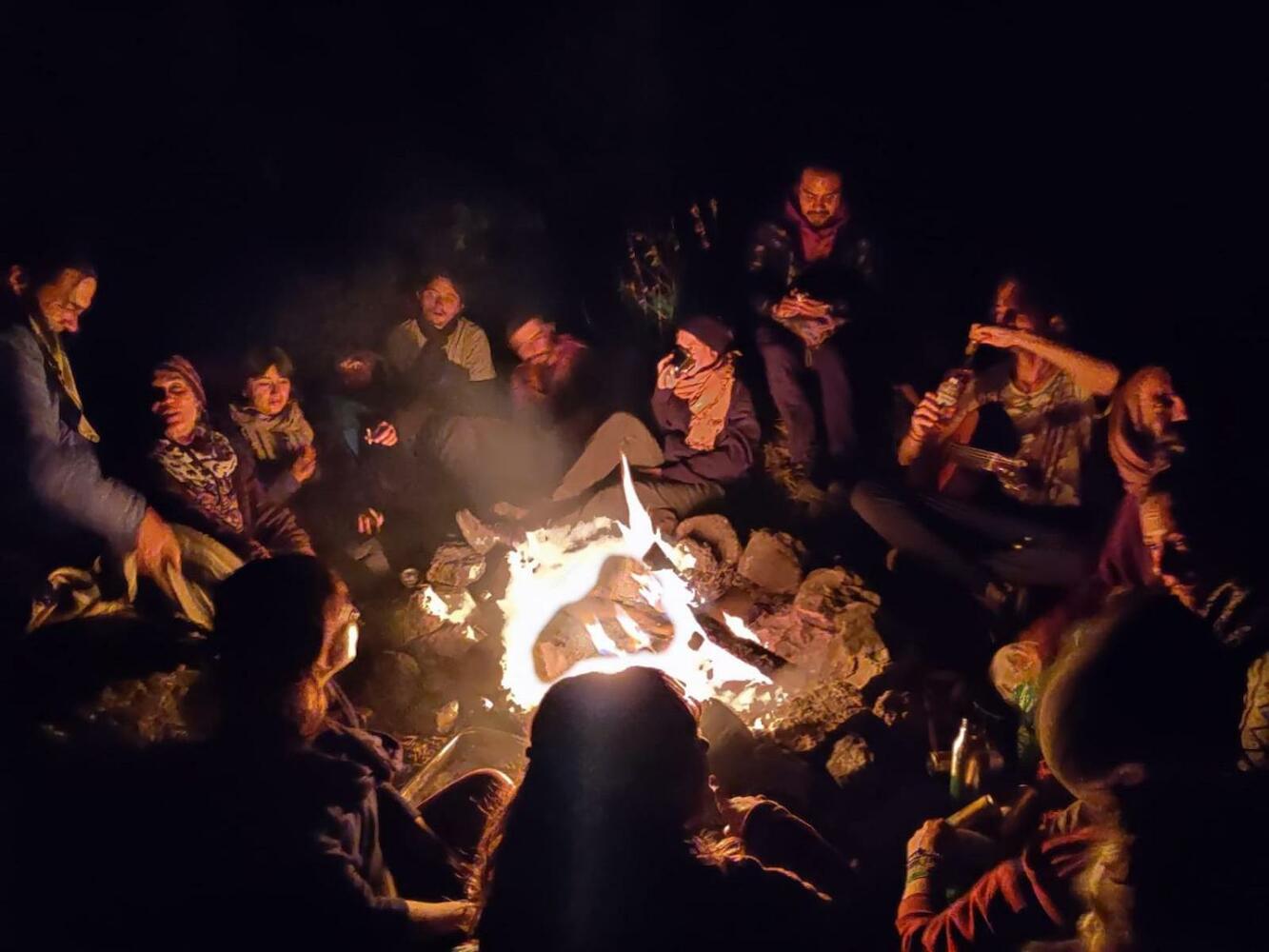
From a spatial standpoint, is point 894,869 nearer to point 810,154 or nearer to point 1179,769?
point 1179,769

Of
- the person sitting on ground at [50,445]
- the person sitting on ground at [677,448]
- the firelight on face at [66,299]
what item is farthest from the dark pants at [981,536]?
the firelight on face at [66,299]

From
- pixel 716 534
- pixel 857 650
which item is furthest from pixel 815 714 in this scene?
pixel 716 534

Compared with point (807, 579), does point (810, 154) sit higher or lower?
higher

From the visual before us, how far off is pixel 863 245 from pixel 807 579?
1894mm

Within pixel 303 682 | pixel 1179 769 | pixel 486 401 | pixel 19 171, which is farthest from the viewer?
pixel 486 401

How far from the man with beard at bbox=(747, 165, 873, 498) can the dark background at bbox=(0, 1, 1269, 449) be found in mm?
179

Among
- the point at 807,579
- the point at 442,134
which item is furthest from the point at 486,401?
the point at 807,579

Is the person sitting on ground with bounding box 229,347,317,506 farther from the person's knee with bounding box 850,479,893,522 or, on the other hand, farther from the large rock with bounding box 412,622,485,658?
the person's knee with bounding box 850,479,893,522

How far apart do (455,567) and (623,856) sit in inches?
106

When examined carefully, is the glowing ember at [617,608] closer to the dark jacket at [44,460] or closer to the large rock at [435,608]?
the large rock at [435,608]

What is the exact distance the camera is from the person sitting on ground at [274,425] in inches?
198

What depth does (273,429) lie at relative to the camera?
201 inches

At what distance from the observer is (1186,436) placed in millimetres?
3996

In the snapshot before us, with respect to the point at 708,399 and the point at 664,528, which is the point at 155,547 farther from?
the point at 708,399
